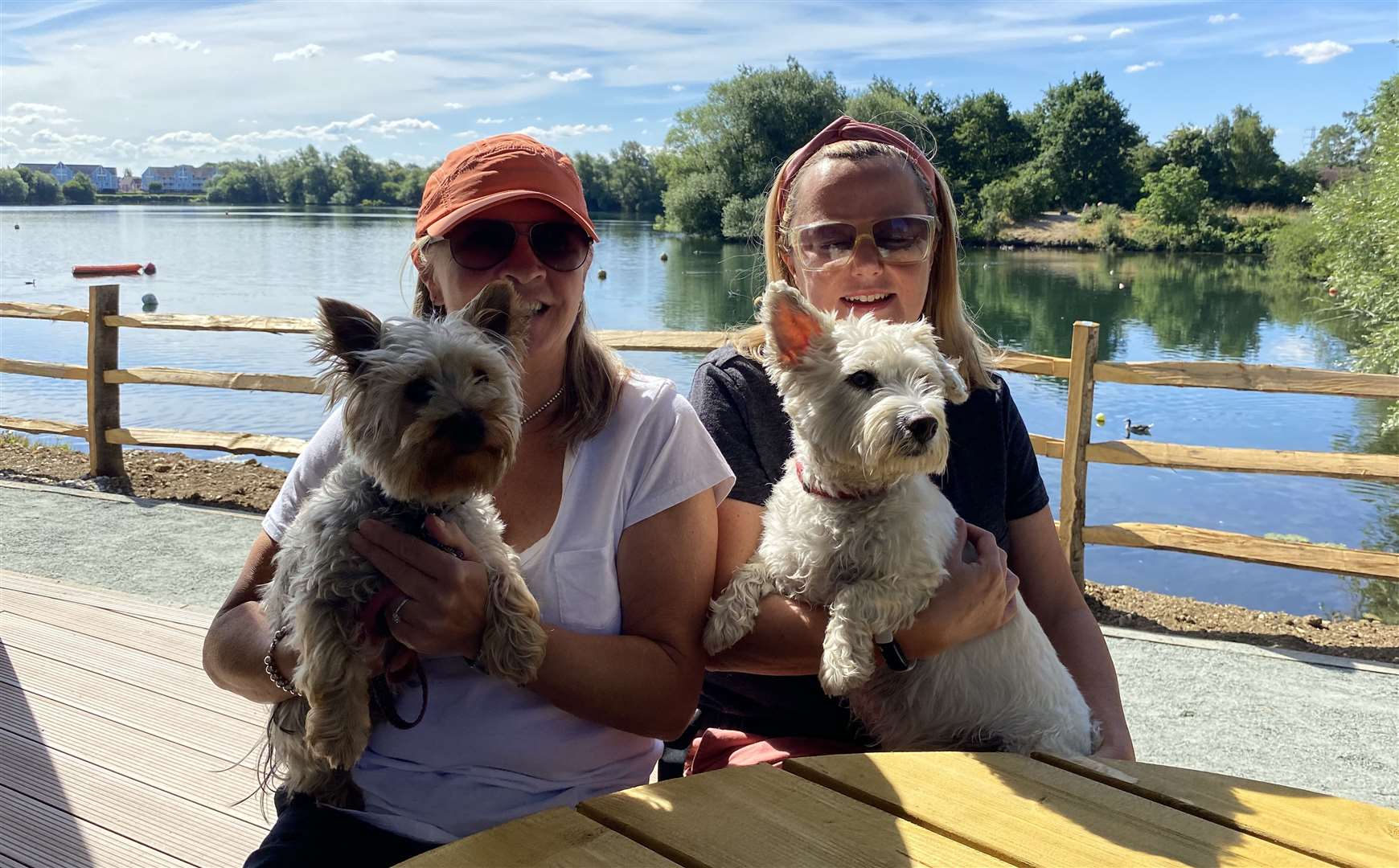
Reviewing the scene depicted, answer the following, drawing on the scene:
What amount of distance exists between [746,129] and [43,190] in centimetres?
8288

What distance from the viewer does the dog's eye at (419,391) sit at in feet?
6.63

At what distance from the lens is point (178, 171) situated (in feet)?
367

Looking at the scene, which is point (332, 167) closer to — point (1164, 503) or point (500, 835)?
point (1164, 503)

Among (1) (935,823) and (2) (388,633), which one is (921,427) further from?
(2) (388,633)

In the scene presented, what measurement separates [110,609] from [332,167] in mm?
101788

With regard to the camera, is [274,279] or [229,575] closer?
[229,575]

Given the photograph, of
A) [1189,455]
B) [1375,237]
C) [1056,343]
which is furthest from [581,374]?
[1056,343]

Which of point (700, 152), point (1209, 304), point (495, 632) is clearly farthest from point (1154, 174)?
point (495, 632)

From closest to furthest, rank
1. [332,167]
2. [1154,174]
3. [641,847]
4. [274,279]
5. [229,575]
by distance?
[641,847] → [229,575] → [274,279] → [1154,174] → [332,167]

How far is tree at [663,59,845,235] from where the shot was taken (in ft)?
174

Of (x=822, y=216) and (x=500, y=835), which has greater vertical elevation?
(x=822, y=216)

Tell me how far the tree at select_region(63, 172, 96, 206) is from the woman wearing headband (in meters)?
126

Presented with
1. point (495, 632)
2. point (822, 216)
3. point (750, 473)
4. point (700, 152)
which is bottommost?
point (495, 632)

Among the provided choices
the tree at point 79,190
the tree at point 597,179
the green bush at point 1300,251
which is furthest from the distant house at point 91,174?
the green bush at point 1300,251
